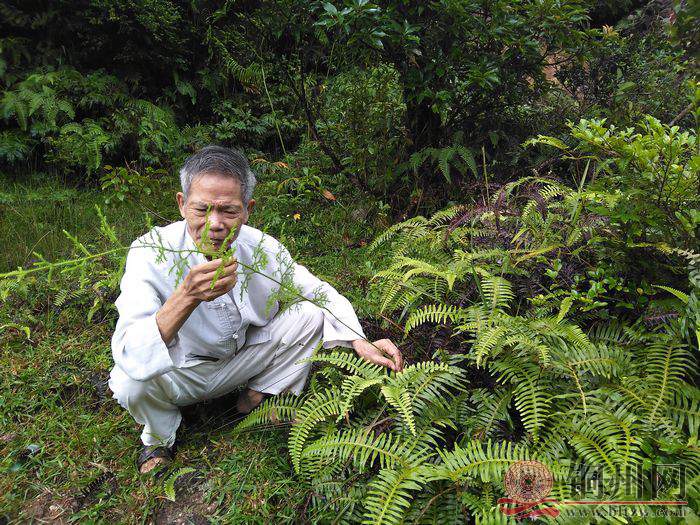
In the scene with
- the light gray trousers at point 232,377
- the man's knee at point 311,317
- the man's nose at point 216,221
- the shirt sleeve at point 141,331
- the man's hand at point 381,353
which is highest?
the man's nose at point 216,221

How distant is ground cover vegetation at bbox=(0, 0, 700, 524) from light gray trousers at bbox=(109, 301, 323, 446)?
19 cm

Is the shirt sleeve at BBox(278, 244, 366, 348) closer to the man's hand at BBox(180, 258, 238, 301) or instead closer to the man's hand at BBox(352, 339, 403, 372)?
the man's hand at BBox(352, 339, 403, 372)

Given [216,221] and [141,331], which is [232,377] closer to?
[141,331]

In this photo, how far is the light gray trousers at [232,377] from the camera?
2.64 metres

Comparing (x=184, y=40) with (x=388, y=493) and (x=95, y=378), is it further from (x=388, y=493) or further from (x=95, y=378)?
(x=388, y=493)

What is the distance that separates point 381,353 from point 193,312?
1.12 meters

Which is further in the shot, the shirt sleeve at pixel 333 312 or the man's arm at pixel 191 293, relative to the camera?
the shirt sleeve at pixel 333 312

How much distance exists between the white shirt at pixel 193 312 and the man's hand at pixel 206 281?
0.23 feet

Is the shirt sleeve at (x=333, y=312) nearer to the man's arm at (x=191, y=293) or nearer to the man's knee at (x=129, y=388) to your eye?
the man's arm at (x=191, y=293)

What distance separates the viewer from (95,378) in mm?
3420

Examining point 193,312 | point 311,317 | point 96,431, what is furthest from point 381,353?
point 96,431

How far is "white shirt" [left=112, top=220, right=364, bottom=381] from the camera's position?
2.32 metres

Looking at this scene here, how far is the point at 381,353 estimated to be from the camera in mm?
2826

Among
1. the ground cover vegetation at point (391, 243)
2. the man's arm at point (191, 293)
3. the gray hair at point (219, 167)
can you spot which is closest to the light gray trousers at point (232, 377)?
the ground cover vegetation at point (391, 243)
